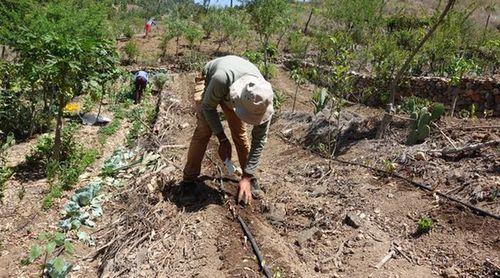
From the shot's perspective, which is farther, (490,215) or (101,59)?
(101,59)

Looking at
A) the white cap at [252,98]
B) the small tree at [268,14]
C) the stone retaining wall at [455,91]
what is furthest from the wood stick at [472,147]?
the small tree at [268,14]

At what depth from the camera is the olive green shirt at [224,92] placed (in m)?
3.92

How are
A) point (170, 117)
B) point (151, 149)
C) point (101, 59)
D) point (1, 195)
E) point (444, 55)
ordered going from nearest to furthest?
point (1, 195) < point (101, 59) < point (151, 149) < point (170, 117) < point (444, 55)

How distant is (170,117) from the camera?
809 centimetres

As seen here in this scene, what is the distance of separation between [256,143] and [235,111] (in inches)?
18.0

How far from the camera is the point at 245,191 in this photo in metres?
4.32

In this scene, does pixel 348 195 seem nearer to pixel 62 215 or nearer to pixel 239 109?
pixel 239 109

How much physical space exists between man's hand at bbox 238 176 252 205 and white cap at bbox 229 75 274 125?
2.22 ft

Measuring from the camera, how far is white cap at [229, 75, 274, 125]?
3611 mm

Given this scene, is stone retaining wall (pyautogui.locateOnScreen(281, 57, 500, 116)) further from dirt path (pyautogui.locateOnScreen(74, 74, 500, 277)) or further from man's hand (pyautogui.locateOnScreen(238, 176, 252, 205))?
man's hand (pyautogui.locateOnScreen(238, 176, 252, 205))

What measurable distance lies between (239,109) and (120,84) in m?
9.00

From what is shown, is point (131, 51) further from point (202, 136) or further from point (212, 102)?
point (212, 102)

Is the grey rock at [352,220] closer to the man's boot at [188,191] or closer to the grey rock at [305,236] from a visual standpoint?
the grey rock at [305,236]

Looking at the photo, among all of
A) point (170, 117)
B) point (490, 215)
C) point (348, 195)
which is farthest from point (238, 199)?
point (170, 117)
